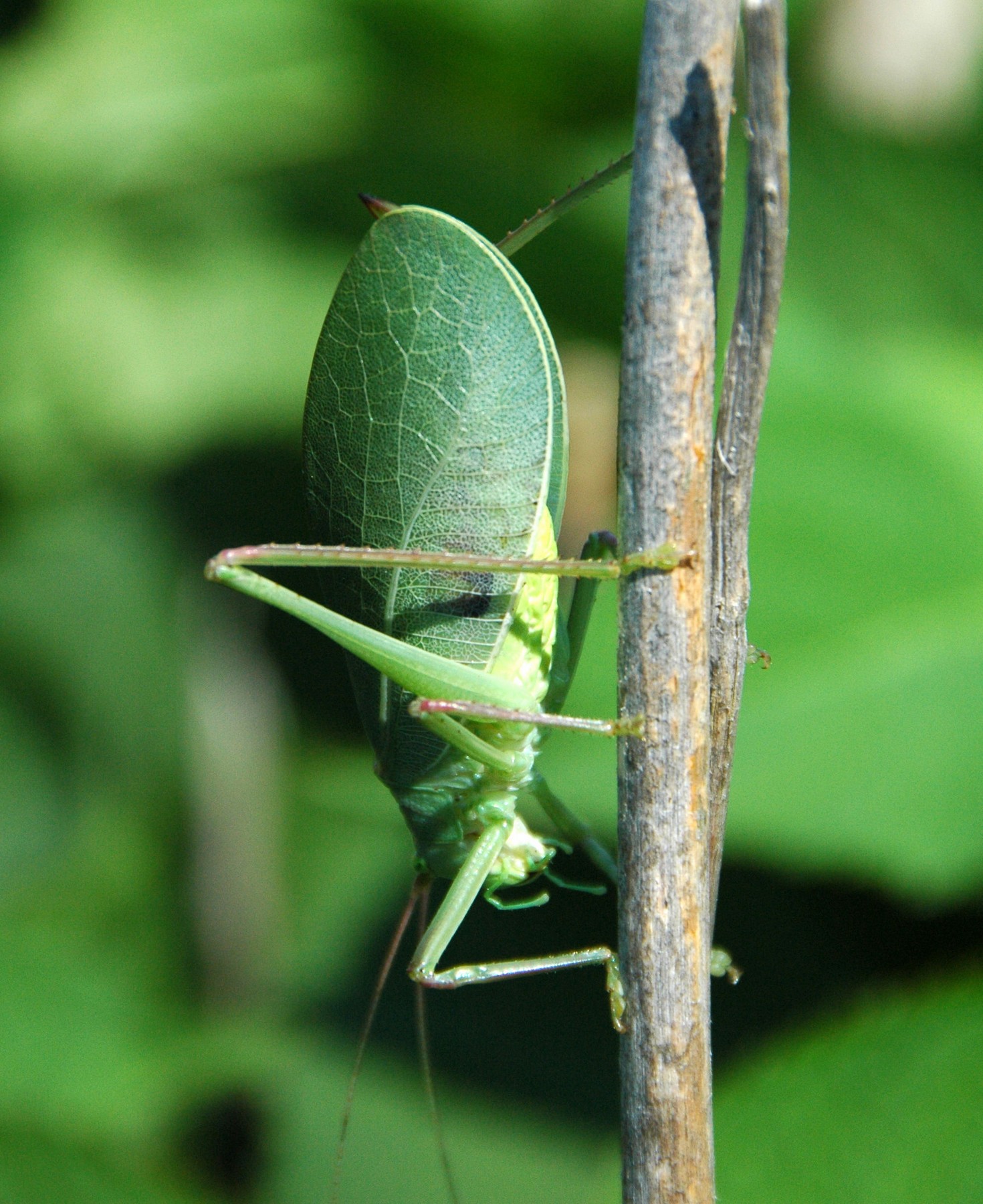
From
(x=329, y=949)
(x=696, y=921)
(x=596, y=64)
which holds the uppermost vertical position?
(x=596, y=64)

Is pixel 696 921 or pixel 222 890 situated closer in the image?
pixel 696 921

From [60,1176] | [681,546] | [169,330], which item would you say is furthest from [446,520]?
[169,330]

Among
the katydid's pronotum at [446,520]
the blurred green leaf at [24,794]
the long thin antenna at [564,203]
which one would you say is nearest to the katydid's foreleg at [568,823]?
the katydid's pronotum at [446,520]

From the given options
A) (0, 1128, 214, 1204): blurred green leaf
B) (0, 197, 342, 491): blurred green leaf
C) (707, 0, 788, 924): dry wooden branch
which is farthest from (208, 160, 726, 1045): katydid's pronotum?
(0, 197, 342, 491): blurred green leaf

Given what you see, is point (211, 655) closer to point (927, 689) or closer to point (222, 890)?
point (222, 890)

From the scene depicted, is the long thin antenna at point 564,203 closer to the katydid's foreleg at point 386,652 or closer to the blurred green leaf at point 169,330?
the katydid's foreleg at point 386,652

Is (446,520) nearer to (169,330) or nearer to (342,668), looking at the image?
(342,668)

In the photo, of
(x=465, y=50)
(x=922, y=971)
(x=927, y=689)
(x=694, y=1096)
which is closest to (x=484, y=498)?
(x=694, y=1096)
